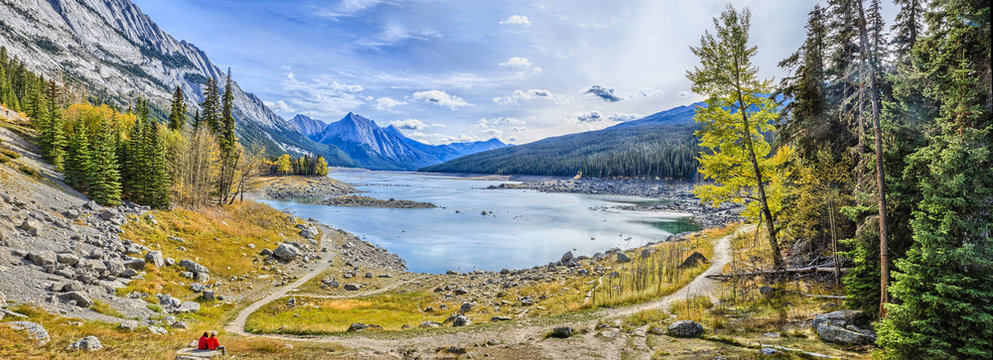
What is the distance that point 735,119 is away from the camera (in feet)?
59.0

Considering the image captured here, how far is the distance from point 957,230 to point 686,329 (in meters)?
6.94

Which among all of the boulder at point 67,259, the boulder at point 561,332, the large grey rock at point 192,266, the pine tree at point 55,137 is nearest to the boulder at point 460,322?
the boulder at point 561,332

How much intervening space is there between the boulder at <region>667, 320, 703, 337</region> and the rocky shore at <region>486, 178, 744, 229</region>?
1912 inches

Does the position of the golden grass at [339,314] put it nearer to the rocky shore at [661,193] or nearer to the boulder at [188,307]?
the boulder at [188,307]

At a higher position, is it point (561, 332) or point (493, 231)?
point (561, 332)

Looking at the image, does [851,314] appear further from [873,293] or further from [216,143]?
[216,143]

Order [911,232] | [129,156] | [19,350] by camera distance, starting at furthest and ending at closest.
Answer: [129,156] < [911,232] < [19,350]

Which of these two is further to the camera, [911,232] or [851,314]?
[851,314]

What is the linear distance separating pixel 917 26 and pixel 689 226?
4392cm

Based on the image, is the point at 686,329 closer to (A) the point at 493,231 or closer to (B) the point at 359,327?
(B) the point at 359,327

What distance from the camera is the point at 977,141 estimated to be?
337 inches

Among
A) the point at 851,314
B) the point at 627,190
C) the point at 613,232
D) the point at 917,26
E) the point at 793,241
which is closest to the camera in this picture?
the point at 851,314

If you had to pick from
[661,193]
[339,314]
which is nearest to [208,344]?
[339,314]

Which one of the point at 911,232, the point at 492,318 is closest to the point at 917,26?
the point at 911,232
